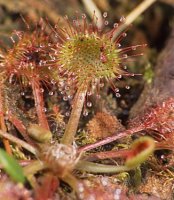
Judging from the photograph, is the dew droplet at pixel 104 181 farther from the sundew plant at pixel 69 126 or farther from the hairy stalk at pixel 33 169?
the hairy stalk at pixel 33 169

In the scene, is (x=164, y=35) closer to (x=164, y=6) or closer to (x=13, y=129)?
(x=164, y=6)

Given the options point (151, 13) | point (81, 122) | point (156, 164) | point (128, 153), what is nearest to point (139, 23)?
point (151, 13)

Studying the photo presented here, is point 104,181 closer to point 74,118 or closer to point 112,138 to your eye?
point 112,138

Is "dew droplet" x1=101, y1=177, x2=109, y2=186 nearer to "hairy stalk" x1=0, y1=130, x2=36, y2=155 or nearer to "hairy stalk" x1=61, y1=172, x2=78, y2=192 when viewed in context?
"hairy stalk" x1=61, y1=172, x2=78, y2=192

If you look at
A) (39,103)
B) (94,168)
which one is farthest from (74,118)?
(94,168)

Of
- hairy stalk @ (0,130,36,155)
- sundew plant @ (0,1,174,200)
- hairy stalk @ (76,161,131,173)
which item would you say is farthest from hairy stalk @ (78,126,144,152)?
hairy stalk @ (0,130,36,155)

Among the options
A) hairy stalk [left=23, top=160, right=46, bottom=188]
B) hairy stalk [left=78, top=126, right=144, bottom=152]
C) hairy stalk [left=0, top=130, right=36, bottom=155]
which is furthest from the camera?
hairy stalk [left=78, top=126, right=144, bottom=152]
